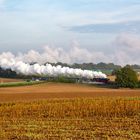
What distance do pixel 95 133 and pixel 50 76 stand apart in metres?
83.5

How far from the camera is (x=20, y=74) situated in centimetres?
10319

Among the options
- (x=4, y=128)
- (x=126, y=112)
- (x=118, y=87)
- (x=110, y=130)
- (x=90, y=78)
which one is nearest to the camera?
(x=110, y=130)

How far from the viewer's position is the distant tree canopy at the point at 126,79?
81438mm

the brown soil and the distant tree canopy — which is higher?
the distant tree canopy

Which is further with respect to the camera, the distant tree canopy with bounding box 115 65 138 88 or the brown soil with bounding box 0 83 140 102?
the distant tree canopy with bounding box 115 65 138 88

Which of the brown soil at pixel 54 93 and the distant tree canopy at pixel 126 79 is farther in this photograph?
the distant tree canopy at pixel 126 79

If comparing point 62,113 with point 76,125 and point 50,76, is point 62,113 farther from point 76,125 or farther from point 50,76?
point 50,76

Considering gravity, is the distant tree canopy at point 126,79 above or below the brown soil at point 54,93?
above

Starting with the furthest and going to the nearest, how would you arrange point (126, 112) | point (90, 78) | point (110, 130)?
point (90, 78)
point (126, 112)
point (110, 130)

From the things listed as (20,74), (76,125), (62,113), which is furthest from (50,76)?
(76,125)

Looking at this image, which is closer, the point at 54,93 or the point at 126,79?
the point at 54,93

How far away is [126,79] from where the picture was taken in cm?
8206

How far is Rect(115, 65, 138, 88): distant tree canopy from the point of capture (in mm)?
81438

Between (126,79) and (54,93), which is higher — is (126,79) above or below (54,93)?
above
